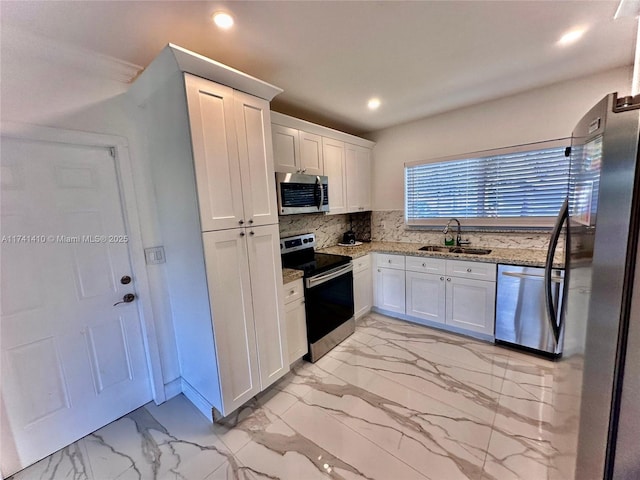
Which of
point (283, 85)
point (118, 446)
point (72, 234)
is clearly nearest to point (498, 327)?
point (283, 85)

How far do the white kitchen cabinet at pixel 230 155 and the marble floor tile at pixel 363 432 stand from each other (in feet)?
4.65

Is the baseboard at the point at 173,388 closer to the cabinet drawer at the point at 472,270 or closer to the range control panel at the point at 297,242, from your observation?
the range control panel at the point at 297,242

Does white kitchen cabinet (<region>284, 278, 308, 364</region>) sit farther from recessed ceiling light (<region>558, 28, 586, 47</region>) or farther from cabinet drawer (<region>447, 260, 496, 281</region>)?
recessed ceiling light (<region>558, 28, 586, 47</region>)

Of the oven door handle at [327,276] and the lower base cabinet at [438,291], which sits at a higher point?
the oven door handle at [327,276]

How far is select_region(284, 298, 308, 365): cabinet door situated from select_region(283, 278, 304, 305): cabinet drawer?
0.04 meters

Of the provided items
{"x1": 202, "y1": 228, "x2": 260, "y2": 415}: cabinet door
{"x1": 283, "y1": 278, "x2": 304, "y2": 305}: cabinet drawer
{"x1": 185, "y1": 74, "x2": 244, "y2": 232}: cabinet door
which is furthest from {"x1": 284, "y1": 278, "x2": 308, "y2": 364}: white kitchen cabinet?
{"x1": 185, "y1": 74, "x2": 244, "y2": 232}: cabinet door

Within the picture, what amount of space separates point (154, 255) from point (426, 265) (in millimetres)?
2695

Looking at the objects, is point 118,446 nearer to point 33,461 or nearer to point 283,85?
point 33,461

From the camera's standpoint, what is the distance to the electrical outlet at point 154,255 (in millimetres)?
1961

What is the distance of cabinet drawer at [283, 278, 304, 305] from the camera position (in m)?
2.17

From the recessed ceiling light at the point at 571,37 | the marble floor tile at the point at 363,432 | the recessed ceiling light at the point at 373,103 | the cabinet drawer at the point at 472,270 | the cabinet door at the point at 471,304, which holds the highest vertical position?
the recessed ceiling light at the point at 373,103

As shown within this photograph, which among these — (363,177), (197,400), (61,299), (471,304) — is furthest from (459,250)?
(61,299)

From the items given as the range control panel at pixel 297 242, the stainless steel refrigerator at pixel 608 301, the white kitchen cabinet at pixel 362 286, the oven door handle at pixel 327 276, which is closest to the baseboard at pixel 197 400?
the oven door handle at pixel 327 276

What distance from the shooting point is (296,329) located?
2.30m
